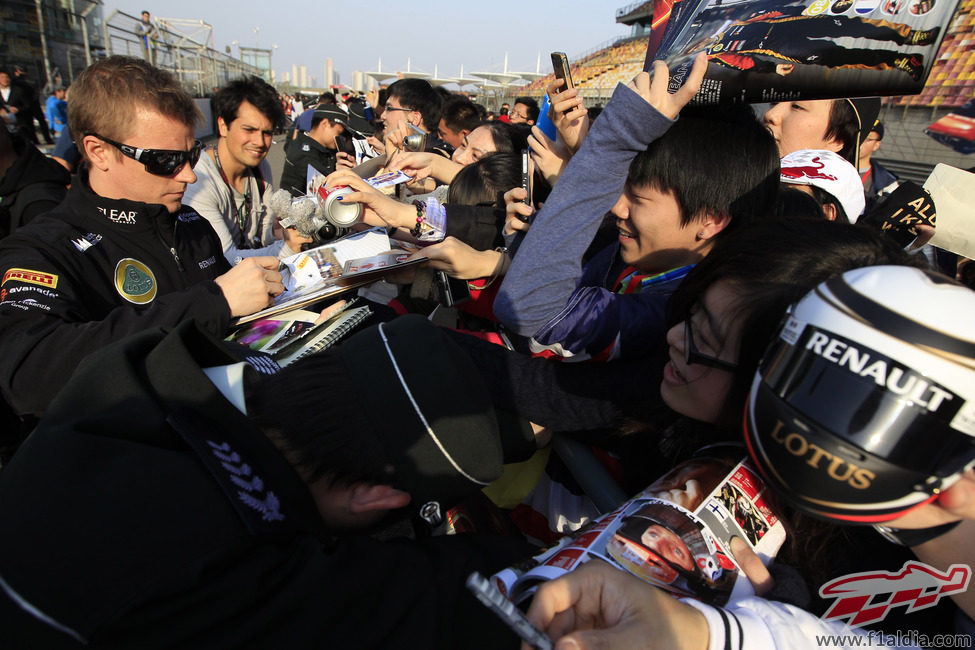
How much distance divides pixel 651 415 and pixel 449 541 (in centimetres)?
77

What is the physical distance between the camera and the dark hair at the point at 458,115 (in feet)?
19.7

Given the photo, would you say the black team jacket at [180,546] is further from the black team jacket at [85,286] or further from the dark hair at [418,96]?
the dark hair at [418,96]

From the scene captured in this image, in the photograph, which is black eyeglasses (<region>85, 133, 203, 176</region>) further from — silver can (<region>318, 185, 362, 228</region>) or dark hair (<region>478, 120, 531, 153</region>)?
dark hair (<region>478, 120, 531, 153</region>)

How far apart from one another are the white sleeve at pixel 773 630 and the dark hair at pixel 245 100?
15.2ft

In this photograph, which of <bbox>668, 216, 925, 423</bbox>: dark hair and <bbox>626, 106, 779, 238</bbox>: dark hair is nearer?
<bbox>668, 216, 925, 423</bbox>: dark hair

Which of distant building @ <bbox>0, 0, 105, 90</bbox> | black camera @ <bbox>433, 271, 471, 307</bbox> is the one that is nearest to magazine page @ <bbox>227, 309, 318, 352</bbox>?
black camera @ <bbox>433, 271, 471, 307</bbox>

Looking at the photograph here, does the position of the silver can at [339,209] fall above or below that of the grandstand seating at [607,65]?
below

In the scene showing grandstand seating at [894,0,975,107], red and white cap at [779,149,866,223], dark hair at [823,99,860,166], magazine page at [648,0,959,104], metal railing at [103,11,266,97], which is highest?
grandstand seating at [894,0,975,107]

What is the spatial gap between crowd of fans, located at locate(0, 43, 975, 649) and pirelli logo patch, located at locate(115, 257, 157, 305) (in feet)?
0.03

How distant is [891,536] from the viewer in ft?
3.28

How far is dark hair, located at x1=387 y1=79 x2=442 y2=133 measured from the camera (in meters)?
5.79

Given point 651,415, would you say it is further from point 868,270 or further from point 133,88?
point 133,88

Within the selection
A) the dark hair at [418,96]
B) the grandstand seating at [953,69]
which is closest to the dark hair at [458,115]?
the dark hair at [418,96]

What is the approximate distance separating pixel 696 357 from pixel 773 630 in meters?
0.55
